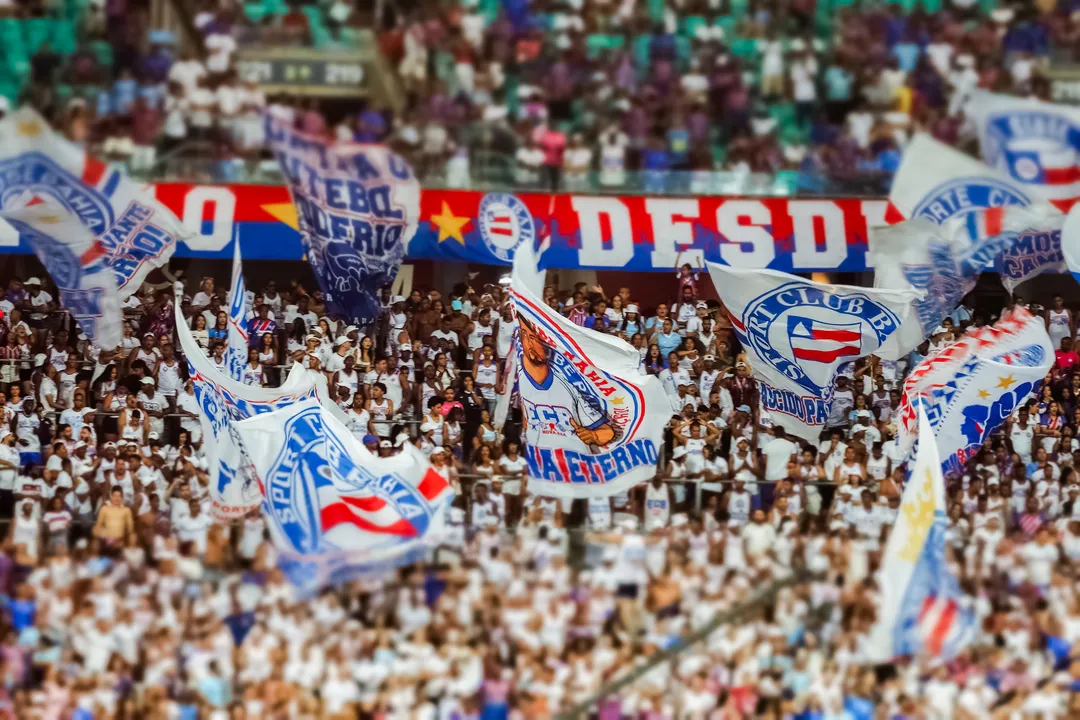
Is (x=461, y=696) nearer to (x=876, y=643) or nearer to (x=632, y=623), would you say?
(x=632, y=623)

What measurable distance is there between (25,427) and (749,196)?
7398 millimetres

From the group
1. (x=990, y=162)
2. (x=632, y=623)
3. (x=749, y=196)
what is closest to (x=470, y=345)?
(x=749, y=196)

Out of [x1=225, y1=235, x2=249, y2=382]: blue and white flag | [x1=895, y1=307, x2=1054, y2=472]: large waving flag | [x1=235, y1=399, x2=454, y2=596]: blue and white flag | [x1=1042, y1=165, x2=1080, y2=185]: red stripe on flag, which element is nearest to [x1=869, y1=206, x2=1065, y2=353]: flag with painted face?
[x1=1042, y1=165, x2=1080, y2=185]: red stripe on flag

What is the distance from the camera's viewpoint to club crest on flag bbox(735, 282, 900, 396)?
1436 cm

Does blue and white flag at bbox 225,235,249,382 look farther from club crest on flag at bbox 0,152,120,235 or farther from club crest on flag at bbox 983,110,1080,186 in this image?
club crest on flag at bbox 983,110,1080,186

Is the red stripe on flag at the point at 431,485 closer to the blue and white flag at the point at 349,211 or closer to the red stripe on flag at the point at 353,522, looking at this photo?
the red stripe on flag at the point at 353,522

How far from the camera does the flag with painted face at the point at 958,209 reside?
48.3 feet

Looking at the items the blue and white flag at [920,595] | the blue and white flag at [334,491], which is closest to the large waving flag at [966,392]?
the blue and white flag at [920,595]

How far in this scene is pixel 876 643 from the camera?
10383mm

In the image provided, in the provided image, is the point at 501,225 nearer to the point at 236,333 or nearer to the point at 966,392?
the point at 236,333

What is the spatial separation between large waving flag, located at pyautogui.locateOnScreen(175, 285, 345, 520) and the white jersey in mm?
2736

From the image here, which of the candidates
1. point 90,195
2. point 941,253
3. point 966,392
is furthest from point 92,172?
point 966,392

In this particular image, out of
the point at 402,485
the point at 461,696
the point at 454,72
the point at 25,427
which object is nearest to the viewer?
the point at 461,696

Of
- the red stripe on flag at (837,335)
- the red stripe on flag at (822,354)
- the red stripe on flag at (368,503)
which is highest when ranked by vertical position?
the red stripe on flag at (837,335)
